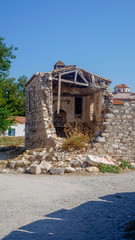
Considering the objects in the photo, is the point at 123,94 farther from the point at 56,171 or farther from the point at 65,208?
the point at 65,208

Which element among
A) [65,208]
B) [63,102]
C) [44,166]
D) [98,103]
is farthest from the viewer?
[63,102]

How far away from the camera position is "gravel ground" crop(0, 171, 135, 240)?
4.12m

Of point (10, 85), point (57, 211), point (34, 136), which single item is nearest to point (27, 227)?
point (57, 211)

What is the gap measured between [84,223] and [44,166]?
598 centimetres

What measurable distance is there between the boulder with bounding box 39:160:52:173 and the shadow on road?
4484 mm

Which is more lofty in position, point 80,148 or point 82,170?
point 80,148

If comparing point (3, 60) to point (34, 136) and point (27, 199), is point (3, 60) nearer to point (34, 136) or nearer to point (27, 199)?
point (34, 136)

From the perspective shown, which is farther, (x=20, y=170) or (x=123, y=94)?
(x=123, y=94)

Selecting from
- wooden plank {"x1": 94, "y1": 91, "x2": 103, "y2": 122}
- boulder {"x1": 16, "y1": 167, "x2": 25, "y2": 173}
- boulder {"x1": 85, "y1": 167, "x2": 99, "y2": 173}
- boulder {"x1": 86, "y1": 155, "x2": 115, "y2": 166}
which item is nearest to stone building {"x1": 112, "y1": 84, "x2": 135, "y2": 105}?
wooden plank {"x1": 94, "y1": 91, "x2": 103, "y2": 122}

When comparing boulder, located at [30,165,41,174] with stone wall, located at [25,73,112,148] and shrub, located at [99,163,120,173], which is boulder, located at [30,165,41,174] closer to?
shrub, located at [99,163,120,173]

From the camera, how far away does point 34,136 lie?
16547mm

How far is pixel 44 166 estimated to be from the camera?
1040 cm

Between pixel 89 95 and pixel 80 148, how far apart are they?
7.99 metres

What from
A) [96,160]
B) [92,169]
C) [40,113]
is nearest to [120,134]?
[96,160]
